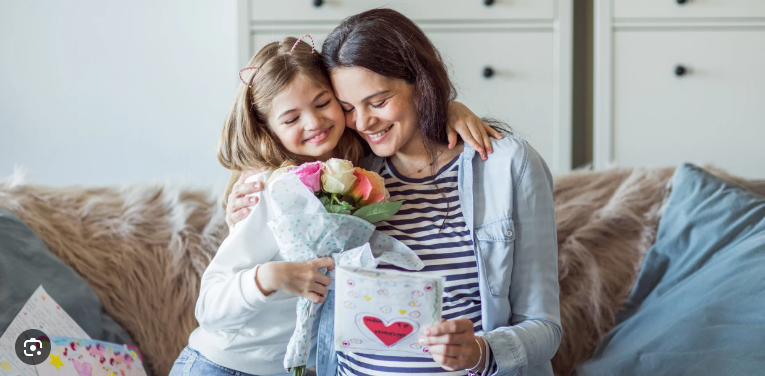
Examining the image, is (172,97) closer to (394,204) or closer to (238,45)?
(238,45)

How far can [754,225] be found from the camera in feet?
4.99

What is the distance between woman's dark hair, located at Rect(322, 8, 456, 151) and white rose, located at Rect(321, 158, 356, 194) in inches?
8.2

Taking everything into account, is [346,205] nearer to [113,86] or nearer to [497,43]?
[497,43]

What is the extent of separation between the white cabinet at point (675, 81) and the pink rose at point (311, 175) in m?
1.21

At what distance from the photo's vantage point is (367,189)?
1.10 metres

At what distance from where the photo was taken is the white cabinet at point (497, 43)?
1.97 m

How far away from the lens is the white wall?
93.3 inches

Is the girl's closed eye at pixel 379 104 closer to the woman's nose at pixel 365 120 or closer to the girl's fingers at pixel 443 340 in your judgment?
the woman's nose at pixel 365 120

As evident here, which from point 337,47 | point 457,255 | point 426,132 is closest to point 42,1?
point 337,47

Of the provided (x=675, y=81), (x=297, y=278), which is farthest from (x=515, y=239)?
(x=675, y=81)

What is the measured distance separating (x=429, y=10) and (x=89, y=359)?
51.1 inches

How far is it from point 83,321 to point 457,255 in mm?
796

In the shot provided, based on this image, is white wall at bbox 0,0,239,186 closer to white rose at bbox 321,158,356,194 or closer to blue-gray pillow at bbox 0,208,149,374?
blue-gray pillow at bbox 0,208,149,374

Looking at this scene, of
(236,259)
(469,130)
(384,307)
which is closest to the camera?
(384,307)
